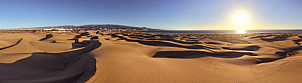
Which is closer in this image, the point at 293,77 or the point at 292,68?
the point at 293,77

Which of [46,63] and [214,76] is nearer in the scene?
[214,76]

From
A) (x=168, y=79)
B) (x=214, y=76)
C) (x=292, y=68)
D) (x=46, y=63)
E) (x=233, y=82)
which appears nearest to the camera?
(x=233, y=82)

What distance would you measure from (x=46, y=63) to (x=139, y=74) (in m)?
3.19

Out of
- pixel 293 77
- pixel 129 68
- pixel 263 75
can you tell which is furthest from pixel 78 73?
pixel 293 77

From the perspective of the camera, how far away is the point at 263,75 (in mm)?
2451

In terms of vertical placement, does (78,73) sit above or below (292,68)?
below

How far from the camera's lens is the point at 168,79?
230 cm

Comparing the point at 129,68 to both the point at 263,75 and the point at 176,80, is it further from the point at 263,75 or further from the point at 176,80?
the point at 263,75

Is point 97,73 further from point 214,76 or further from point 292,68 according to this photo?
point 292,68

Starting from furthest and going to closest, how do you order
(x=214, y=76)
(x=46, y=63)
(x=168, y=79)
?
(x=46, y=63) < (x=214, y=76) < (x=168, y=79)

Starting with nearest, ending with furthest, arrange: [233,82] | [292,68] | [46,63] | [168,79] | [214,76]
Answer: [233,82] < [168,79] < [214,76] < [292,68] < [46,63]

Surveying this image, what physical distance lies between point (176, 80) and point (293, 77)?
7.86 ft

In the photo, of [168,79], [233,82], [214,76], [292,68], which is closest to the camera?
[233,82]

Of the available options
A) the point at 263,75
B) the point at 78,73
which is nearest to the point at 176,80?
the point at 263,75
